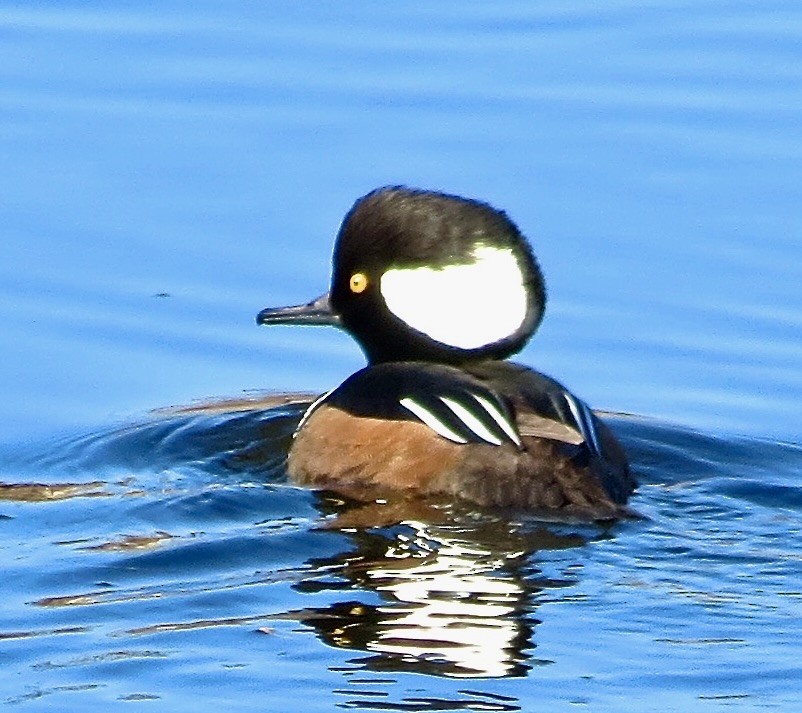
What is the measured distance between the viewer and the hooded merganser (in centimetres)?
814

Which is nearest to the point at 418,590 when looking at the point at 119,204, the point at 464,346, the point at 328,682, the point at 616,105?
the point at 328,682

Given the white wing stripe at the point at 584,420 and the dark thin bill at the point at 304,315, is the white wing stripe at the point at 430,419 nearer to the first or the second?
the white wing stripe at the point at 584,420

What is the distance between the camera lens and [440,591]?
7277 millimetres

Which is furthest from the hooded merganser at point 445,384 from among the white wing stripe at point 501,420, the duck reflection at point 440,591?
the duck reflection at point 440,591

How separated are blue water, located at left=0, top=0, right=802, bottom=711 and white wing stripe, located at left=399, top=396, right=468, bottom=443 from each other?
272mm

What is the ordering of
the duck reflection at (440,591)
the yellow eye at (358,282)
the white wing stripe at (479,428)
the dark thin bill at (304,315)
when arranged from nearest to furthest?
the duck reflection at (440,591) < the white wing stripe at (479,428) < the yellow eye at (358,282) < the dark thin bill at (304,315)

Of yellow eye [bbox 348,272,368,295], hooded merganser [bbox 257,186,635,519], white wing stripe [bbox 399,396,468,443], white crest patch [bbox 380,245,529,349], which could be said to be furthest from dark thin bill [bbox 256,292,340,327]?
white wing stripe [bbox 399,396,468,443]

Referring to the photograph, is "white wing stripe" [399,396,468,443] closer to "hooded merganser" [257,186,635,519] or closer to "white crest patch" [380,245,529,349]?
"hooded merganser" [257,186,635,519]

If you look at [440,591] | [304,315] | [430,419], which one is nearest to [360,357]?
[304,315]

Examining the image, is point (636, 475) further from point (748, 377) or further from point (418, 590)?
point (418, 590)

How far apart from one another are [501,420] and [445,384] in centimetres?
37

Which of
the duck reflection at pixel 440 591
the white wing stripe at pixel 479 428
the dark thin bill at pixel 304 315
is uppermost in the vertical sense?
the dark thin bill at pixel 304 315

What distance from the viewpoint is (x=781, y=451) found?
932 cm

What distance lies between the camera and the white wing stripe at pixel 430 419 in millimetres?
8180
